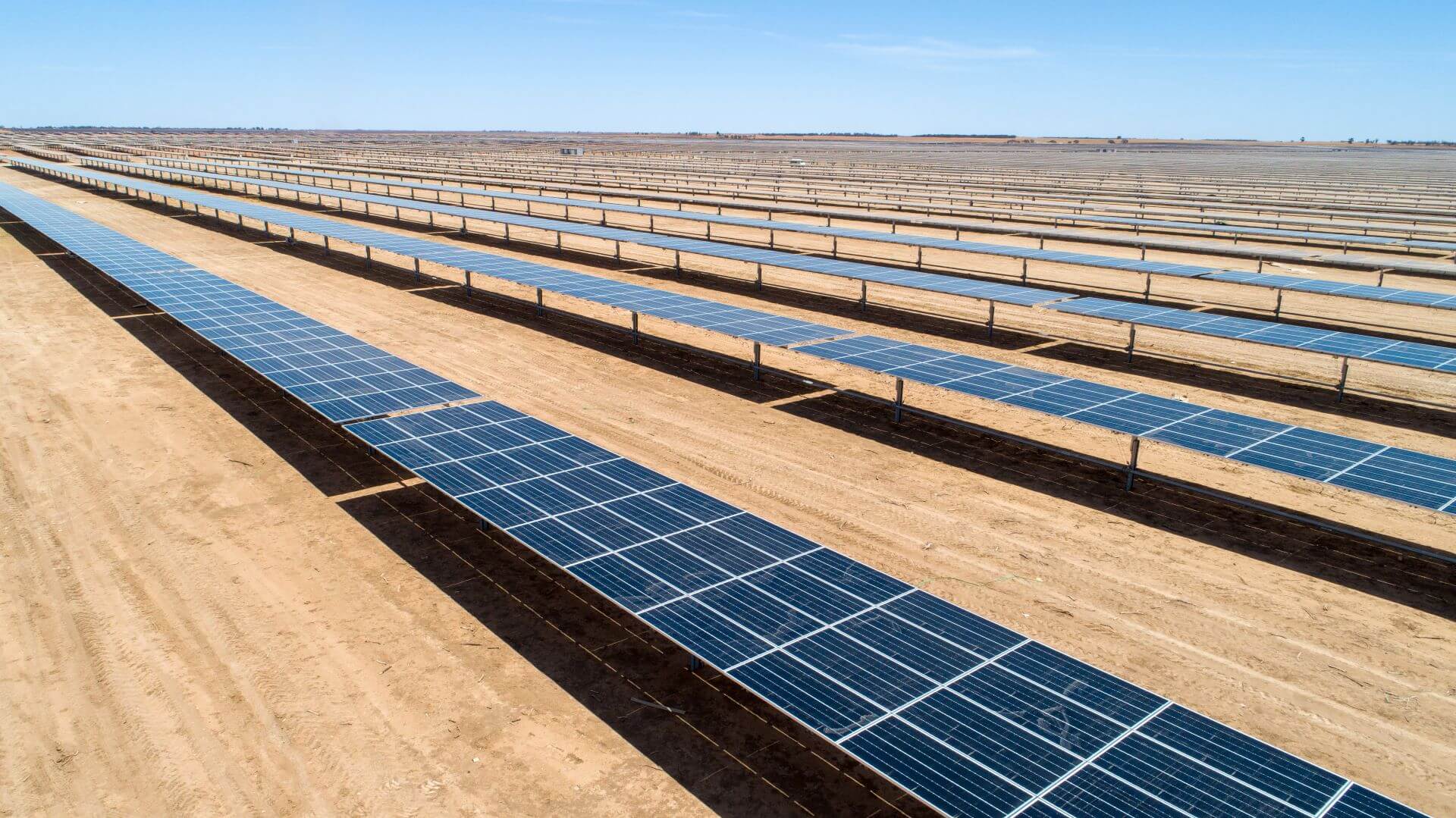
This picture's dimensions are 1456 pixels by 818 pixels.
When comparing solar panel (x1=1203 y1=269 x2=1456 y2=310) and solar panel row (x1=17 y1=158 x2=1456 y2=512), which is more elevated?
solar panel (x1=1203 y1=269 x2=1456 y2=310)

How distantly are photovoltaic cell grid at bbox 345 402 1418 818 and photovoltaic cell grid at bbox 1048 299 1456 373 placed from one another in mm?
16123

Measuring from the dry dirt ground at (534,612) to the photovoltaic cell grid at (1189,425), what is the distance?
47.9 inches

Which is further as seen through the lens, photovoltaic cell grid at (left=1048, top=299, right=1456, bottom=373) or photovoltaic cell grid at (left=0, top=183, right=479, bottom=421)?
photovoltaic cell grid at (left=1048, top=299, right=1456, bottom=373)

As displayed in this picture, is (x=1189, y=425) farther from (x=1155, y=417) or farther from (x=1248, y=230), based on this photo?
(x=1248, y=230)

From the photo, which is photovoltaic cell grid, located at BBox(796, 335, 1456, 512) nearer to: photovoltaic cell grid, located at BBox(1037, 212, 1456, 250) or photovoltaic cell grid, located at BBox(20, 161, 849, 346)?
photovoltaic cell grid, located at BBox(20, 161, 849, 346)

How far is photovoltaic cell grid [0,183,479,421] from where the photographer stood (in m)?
17.5

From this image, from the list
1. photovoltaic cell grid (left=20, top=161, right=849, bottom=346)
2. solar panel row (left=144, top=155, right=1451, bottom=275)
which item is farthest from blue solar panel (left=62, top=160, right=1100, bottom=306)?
solar panel row (left=144, top=155, right=1451, bottom=275)

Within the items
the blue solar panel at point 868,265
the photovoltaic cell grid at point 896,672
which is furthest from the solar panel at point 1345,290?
the photovoltaic cell grid at point 896,672

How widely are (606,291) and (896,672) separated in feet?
68.0

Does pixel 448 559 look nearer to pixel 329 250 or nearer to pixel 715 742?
pixel 715 742

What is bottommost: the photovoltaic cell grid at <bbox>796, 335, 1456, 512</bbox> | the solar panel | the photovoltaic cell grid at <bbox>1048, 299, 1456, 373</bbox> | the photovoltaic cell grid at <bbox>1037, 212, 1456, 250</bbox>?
the photovoltaic cell grid at <bbox>796, 335, 1456, 512</bbox>

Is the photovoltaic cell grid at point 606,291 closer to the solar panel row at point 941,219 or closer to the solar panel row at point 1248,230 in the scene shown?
the solar panel row at point 1248,230

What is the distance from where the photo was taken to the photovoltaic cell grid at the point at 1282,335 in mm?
20469

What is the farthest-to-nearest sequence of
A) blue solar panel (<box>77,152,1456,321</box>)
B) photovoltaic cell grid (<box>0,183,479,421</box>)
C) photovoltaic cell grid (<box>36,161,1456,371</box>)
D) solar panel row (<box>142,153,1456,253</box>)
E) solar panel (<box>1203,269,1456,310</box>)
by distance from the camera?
solar panel row (<box>142,153,1456,253</box>) → blue solar panel (<box>77,152,1456,321</box>) → solar panel (<box>1203,269,1456,310</box>) → photovoltaic cell grid (<box>36,161,1456,371</box>) → photovoltaic cell grid (<box>0,183,479,421</box>)
